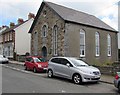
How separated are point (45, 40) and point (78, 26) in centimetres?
553

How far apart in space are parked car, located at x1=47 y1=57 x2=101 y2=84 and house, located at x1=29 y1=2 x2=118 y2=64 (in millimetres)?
9864

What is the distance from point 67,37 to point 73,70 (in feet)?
39.4

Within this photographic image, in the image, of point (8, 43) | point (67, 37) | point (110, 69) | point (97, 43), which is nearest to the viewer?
point (110, 69)

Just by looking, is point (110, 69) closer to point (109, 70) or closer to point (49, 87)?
point (109, 70)

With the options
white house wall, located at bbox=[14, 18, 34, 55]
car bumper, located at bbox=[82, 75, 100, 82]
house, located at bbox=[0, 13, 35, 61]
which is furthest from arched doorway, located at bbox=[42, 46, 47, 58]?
car bumper, located at bbox=[82, 75, 100, 82]

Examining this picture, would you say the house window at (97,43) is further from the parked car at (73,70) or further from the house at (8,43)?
the house at (8,43)

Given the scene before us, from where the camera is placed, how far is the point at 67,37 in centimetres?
2430

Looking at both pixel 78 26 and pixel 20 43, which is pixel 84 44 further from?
pixel 20 43

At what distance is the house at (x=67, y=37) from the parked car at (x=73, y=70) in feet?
32.4

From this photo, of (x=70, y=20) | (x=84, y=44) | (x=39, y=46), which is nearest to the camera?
(x=70, y=20)

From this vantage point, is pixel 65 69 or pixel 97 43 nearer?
pixel 65 69

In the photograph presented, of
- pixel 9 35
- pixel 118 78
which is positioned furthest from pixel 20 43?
pixel 118 78

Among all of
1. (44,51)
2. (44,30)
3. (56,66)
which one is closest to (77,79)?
(56,66)

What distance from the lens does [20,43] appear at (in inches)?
1542
